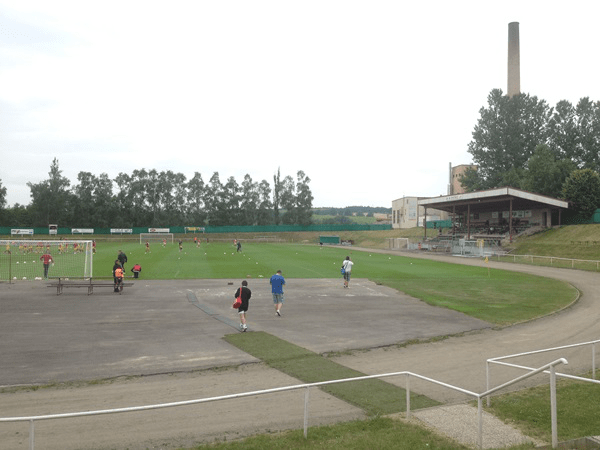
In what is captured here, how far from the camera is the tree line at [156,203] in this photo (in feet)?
403

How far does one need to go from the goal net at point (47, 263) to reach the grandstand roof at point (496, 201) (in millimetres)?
48918

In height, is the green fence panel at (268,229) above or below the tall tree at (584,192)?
below

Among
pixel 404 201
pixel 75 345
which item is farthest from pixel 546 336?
pixel 404 201

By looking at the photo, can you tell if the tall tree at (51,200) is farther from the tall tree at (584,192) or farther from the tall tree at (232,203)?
the tall tree at (584,192)

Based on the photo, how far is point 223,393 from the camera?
10055mm

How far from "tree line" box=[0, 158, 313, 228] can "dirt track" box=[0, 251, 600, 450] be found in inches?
4857

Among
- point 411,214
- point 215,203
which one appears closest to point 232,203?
point 215,203

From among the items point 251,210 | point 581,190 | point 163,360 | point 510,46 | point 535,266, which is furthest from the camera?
point 251,210

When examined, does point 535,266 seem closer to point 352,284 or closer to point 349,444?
point 352,284

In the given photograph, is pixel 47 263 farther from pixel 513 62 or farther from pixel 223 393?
pixel 513 62

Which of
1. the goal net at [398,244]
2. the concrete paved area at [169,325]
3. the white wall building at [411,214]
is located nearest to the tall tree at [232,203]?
the white wall building at [411,214]

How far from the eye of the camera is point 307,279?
106 ft

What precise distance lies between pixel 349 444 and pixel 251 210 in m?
138

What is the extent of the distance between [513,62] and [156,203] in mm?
100078
